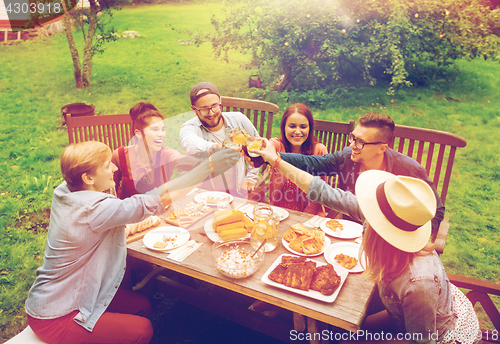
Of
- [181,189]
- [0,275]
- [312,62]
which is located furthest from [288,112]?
[312,62]

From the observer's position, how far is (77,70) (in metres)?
9.26

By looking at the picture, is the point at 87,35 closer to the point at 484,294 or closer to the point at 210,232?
the point at 210,232

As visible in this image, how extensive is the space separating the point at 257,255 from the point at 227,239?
28 centimetres

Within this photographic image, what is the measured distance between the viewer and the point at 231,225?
2277 mm

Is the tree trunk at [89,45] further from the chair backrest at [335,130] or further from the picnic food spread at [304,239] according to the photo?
the picnic food spread at [304,239]

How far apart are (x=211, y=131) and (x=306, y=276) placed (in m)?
2.28

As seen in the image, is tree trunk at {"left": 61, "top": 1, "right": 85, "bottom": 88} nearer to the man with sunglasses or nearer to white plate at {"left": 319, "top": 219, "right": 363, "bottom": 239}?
the man with sunglasses

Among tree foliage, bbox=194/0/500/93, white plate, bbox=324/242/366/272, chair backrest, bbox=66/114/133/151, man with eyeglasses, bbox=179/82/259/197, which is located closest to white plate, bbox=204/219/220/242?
white plate, bbox=324/242/366/272

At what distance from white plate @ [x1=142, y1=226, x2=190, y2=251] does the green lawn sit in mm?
1606

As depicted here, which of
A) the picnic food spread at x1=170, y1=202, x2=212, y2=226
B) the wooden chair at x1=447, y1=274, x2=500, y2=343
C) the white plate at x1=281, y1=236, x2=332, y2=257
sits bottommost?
the wooden chair at x1=447, y1=274, x2=500, y2=343

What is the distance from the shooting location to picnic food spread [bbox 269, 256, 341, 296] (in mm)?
1816

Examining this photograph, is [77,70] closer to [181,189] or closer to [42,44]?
[42,44]

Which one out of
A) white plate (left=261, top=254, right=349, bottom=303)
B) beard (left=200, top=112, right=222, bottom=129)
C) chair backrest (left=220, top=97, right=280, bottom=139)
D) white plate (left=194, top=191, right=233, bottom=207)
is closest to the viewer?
white plate (left=261, top=254, right=349, bottom=303)

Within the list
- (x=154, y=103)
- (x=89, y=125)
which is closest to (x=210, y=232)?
(x=89, y=125)
